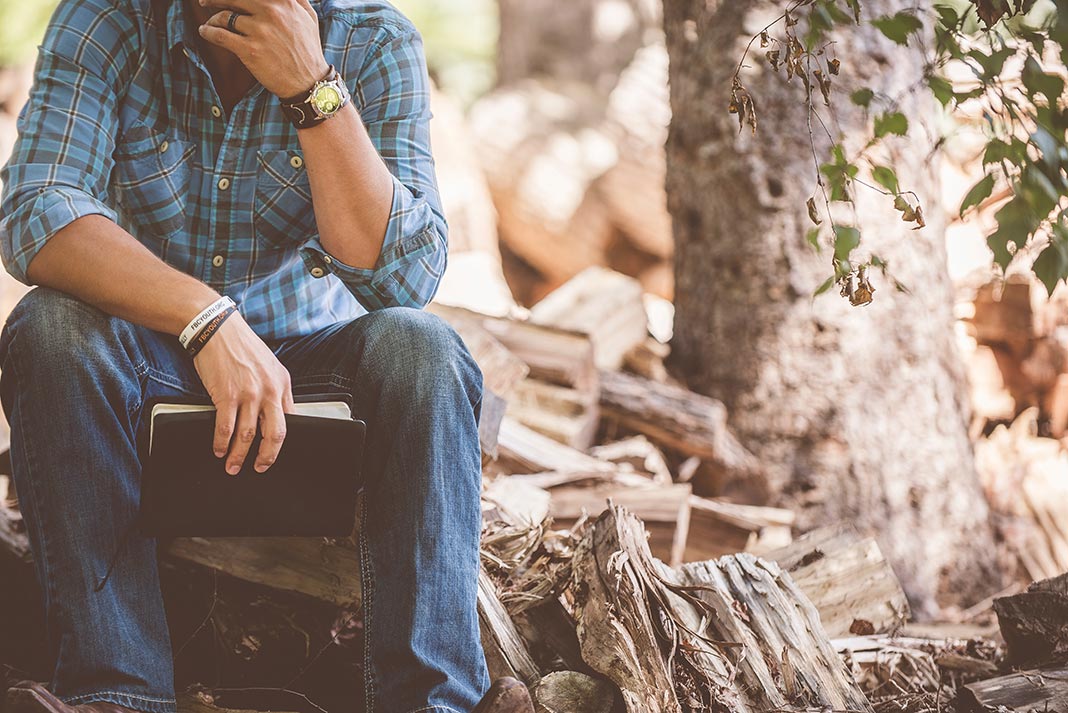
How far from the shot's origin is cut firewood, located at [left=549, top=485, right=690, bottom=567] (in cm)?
279

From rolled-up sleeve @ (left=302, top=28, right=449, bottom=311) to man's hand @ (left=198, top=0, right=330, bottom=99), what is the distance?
232 millimetres

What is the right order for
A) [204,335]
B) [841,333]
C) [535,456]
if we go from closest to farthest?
1. [204,335]
2. [535,456]
3. [841,333]

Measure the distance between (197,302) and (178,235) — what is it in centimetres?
40

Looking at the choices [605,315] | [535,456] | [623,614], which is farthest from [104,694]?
[605,315]

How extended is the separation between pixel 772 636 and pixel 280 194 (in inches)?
51.1

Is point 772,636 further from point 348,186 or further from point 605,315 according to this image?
point 605,315

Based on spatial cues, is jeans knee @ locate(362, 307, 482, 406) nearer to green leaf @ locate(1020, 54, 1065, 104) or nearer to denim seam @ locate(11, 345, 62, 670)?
denim seam @ locate(11, 345, 62, 670)

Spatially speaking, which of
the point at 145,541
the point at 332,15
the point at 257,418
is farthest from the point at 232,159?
the point at 145,541

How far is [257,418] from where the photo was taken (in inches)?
61.2

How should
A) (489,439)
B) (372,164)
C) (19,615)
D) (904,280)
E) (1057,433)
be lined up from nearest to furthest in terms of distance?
(372,164) → (19,615) → (489,439) → (904,280) → (1057,433)

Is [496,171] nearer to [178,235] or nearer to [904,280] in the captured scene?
[904,280]

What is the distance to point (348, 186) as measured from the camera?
1721mm

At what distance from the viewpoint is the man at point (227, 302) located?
1.53 meters

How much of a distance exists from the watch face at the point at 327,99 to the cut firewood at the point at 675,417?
1.94 metres
